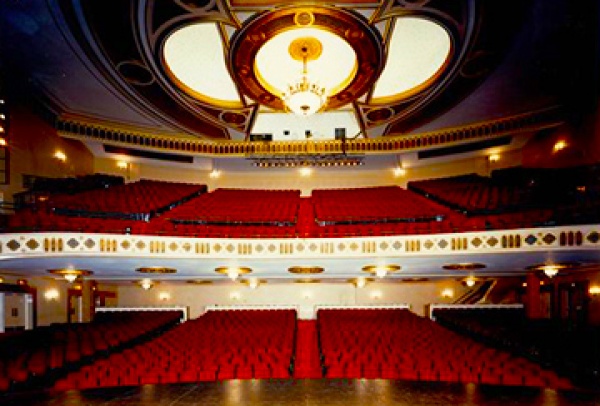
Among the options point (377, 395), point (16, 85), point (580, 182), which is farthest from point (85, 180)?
point (580, 182)

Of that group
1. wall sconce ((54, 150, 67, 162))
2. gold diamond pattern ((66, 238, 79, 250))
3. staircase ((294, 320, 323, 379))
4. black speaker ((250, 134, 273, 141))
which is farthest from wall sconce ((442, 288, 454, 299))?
wall sconce ((54, 150, 67, 162))

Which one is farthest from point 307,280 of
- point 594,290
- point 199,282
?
point 594,290

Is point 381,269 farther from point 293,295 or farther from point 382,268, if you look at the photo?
point 293,295

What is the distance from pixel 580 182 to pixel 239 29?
356 inches

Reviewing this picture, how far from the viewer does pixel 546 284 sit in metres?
12.1

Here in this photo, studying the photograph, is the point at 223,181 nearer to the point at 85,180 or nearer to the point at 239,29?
the point at 85,180

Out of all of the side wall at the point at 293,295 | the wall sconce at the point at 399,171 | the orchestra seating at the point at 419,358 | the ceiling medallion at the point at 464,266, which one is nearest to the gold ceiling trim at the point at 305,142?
the wall sconce at the point at 399,171

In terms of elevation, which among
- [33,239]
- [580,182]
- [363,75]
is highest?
[363,75]

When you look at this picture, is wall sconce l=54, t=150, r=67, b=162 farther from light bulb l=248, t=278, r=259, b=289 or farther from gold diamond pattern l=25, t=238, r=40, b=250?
light bulb l=248, t=278, r=259, b=289

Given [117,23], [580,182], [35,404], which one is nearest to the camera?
[35,404]

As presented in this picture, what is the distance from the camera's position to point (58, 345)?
8.06 meters

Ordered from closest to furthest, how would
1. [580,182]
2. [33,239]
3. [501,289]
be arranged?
[33,239] < [580,182] < [501,289]

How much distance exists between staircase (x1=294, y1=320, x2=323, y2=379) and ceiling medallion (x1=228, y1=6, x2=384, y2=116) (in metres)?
4.81

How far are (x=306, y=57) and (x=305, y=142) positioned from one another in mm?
5473
